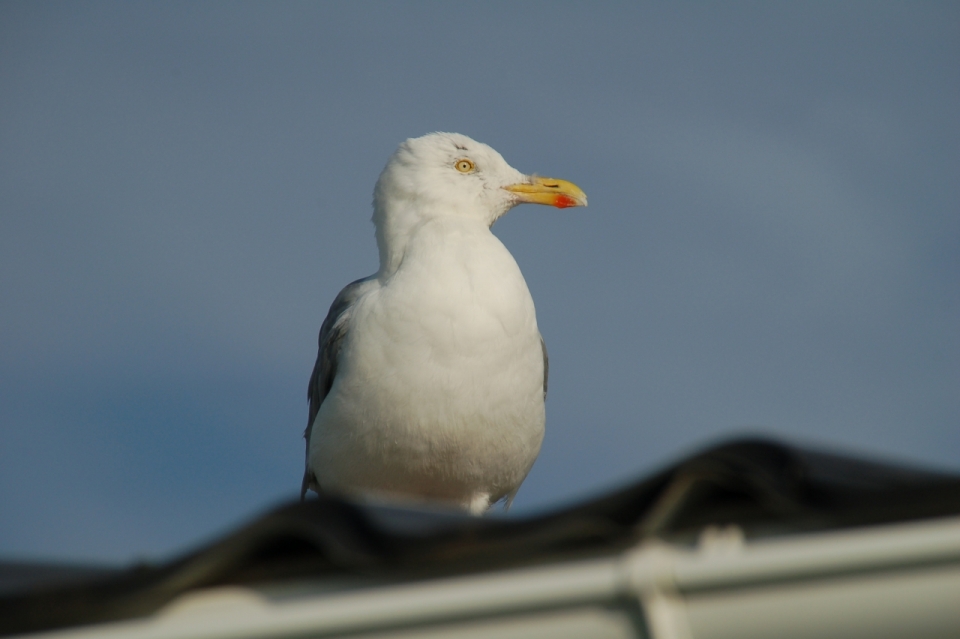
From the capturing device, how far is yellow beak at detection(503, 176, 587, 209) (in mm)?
8289

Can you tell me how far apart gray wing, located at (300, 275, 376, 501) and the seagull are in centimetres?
1

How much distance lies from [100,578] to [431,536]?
2.93ft

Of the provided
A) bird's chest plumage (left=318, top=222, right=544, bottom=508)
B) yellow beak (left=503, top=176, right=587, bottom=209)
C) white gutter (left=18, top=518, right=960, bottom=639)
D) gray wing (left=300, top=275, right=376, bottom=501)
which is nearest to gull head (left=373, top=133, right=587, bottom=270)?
yellow beak (left=503, top=176, right=587, bottom=209)

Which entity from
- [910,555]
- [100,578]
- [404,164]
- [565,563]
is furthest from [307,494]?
[910,555]

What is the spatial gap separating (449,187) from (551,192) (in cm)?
70

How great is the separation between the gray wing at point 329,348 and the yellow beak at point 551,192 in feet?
3.75

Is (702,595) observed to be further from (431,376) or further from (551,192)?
(551,192)

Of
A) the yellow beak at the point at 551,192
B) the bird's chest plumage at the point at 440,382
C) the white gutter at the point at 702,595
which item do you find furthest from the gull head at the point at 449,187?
the white gutter at the point at 702,595

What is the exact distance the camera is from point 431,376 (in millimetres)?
6699

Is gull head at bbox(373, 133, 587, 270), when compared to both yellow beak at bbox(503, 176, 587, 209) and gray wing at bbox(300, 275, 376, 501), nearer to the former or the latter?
yellow beak at bbox(503, 176, 587, 209)

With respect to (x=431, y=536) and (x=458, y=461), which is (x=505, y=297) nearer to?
(x=458, y=461)

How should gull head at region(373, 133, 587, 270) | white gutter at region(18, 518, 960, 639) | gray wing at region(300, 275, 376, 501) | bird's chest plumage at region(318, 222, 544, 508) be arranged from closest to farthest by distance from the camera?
1. white gutter at region(18, 518, 960, 639)
2. bird's chest plumage at region(318, 222, 544, 508)
3. gray wing at region(300, 275, 376, 501)
4. gull head at region(373, 133, 587, 270)

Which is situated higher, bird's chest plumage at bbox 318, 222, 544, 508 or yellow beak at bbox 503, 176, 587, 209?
yellow beak at bbox 503, 176, 587, 209

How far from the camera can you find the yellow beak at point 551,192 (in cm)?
829
